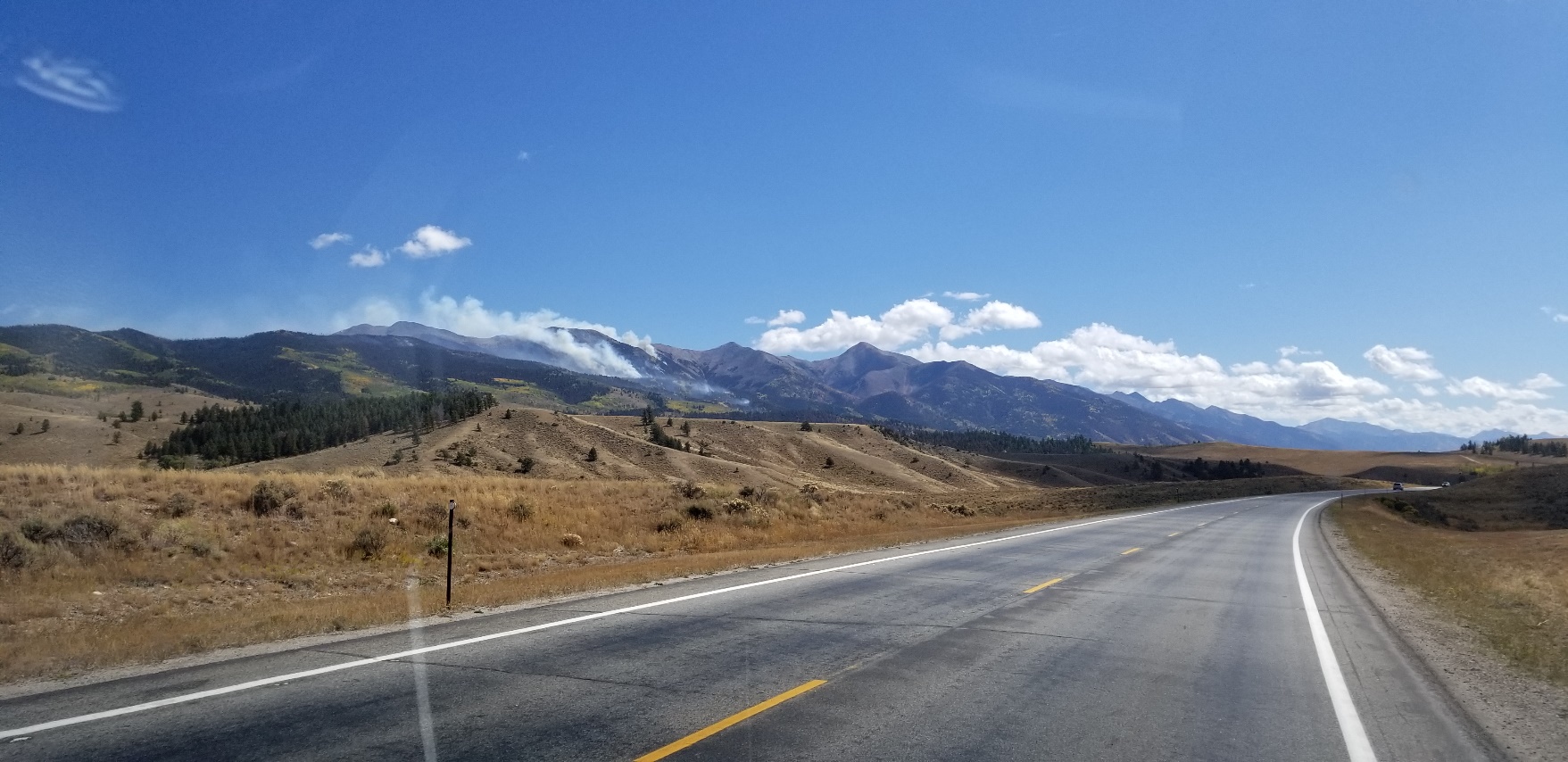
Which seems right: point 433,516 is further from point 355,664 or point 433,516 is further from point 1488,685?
→ point 1488,685

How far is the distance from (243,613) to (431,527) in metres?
10.8

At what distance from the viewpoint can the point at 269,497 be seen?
864 inches

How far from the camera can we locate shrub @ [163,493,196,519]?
19891 millimetres

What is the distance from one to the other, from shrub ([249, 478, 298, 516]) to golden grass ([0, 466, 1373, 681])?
25 cm

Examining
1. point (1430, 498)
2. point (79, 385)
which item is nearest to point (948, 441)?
point (1430, 498)

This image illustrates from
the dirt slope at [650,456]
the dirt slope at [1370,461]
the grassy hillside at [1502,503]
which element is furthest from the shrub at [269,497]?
the dirt slope at [1370,461]

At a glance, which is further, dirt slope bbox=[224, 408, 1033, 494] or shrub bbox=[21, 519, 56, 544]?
dirt slope bbox=[224, 408, 1033, 494]

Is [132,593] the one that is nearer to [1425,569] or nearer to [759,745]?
[759,745]

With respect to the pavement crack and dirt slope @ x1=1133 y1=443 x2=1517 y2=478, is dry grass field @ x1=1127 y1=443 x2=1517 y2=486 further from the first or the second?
the pavement crack

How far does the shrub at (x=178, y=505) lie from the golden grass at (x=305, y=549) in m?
0.04

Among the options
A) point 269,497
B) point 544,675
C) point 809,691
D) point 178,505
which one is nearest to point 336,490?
point 269,497

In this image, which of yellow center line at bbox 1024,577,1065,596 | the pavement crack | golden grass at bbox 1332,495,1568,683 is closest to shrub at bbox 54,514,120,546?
the pavement crack

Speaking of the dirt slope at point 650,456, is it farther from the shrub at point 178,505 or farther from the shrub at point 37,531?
the shrub at point 37,531

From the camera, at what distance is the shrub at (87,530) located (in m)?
16.6
